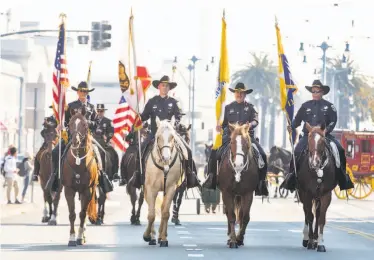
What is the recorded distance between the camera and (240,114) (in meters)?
25.9

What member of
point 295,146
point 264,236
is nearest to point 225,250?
point 295,146

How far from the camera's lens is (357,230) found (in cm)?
3269

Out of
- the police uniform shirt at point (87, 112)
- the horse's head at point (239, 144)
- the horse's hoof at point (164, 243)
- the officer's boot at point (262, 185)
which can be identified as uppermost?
the police uniform shirt at point (87, 112)

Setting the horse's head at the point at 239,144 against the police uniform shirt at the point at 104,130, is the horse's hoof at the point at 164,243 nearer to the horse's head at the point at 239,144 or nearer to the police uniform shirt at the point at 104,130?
the horse's head at the point at 239,144

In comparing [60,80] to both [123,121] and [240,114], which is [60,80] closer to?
[240,114]

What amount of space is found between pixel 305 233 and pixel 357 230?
7380 mm

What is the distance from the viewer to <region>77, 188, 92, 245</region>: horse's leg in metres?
25.5

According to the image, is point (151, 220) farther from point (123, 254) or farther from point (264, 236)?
point (264, 236)

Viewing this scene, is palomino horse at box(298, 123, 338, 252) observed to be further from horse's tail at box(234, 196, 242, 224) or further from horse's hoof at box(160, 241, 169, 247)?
horse's hoof at box(160, 241, 169, 247)

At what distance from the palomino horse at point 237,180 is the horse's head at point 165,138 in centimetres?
105

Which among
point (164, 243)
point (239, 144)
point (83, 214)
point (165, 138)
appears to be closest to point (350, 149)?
point (83, 214)

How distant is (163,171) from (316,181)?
274 centimetres

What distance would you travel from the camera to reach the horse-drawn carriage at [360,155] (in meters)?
59.2

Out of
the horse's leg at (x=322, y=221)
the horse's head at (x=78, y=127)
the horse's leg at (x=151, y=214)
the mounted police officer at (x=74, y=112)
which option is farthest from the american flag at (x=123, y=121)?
the horse's leg at (x=322, y=221)
